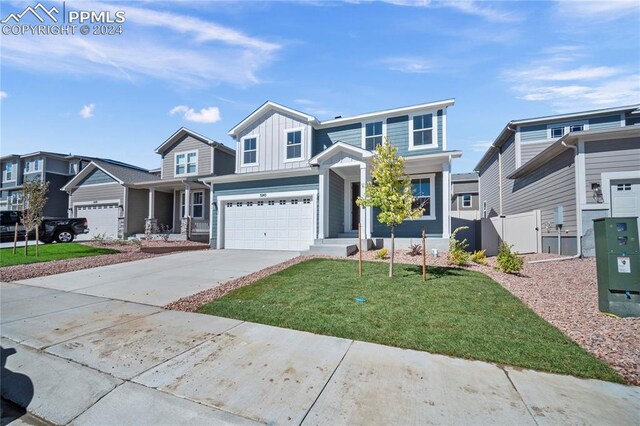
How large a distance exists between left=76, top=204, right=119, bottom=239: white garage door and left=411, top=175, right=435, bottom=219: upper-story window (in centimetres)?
1996

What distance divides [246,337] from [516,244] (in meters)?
13.7

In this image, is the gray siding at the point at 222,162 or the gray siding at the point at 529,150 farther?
the gray siding at the point at 222,162

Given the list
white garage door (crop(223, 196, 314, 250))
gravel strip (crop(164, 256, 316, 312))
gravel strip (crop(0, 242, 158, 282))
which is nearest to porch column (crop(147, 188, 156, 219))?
white garage door (crop(223, 196, 314, 250))

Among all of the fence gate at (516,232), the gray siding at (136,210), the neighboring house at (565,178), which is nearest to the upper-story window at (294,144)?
the fence gate at (516,232)

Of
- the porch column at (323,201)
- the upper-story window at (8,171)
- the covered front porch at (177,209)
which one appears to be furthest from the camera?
the upper-story window at (8,171)

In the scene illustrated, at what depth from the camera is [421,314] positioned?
15.1 ft

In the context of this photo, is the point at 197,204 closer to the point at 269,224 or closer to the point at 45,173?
the point at 269,224

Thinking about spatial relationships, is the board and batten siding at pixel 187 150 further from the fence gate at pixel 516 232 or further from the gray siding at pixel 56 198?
the fence gate at pixel 516 232

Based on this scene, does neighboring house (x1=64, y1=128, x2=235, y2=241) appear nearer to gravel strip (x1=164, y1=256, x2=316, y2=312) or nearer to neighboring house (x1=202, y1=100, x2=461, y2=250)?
neighboring house (x1=202, y1=100, x2=461, y2=250)

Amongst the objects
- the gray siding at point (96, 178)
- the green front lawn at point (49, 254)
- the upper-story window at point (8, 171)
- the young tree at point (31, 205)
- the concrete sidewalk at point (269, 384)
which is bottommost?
the concrete sidewalk at point (269, 384)

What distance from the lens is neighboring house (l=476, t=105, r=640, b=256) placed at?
9.39 m

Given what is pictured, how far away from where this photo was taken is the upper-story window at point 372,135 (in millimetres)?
13555

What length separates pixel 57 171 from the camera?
26859 mm

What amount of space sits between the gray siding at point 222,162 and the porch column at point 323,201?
9608 mm
